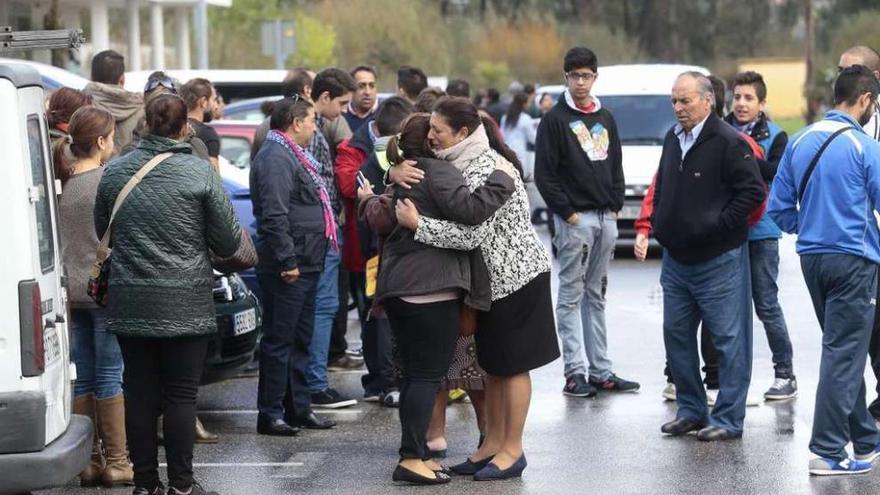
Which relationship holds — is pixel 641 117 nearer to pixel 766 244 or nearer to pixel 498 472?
pixel 766 244

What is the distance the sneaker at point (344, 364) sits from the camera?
1147 cm

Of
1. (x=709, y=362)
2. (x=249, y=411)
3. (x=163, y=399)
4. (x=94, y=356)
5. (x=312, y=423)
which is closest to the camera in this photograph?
(x=163, y=399)

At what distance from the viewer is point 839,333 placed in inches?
303

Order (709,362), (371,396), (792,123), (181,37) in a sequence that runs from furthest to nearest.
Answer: (792,123) → (181,37) → (371,396) → (709,362)

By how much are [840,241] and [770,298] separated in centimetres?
227

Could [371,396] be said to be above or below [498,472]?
below

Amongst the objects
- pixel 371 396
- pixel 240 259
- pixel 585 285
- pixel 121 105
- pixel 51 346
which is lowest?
pixel 371 396

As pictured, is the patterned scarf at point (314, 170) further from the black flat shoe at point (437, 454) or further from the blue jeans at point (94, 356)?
the blue jeans at point (94, 356)

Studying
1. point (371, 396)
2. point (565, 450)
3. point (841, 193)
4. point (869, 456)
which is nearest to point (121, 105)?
point (371, 396)

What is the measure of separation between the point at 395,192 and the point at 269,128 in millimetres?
1807

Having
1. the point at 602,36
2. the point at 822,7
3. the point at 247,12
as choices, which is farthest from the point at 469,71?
the point at 822,7

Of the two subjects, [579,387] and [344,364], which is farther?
[344,364]

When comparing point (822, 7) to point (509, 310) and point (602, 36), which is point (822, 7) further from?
point (509, 310)

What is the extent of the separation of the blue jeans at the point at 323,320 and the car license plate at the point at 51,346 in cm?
320
